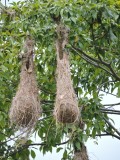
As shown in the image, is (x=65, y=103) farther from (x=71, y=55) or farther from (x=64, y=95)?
(x=71, y=55)

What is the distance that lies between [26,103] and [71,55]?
5.95ft

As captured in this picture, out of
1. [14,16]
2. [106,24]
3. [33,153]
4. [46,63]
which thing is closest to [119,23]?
[106,24]

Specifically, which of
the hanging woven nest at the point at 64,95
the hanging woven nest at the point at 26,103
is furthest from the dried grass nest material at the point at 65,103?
the hanging woven nest at the point at 26,103

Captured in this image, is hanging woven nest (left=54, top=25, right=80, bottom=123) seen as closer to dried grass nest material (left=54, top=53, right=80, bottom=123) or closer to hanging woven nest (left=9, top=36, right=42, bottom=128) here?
dried grass nest material (left=54, top=53, right=80, bottom=123)

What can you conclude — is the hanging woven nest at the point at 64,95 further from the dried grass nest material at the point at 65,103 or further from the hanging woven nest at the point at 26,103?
the hanging woven nest at the point at 26,103

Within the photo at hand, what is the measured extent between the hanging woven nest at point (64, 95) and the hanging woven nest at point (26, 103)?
6.7 inches

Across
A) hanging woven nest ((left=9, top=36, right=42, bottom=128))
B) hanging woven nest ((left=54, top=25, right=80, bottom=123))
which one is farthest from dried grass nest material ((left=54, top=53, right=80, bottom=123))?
hanging woven nest ((left=9, top=36, right=42, bottom=128))

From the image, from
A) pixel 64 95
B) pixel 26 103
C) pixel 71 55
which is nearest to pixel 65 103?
pixel 64 95

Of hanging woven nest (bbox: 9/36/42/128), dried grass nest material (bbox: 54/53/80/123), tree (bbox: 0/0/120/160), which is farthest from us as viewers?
tree (bbox: 0/0/120/160)

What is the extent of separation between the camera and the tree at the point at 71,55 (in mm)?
3619

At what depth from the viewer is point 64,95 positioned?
105 inches

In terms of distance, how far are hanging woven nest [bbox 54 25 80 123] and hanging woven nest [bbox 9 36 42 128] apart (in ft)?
0.55

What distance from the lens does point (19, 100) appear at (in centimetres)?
277

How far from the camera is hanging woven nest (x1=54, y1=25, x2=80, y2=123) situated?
2633 millimetres
